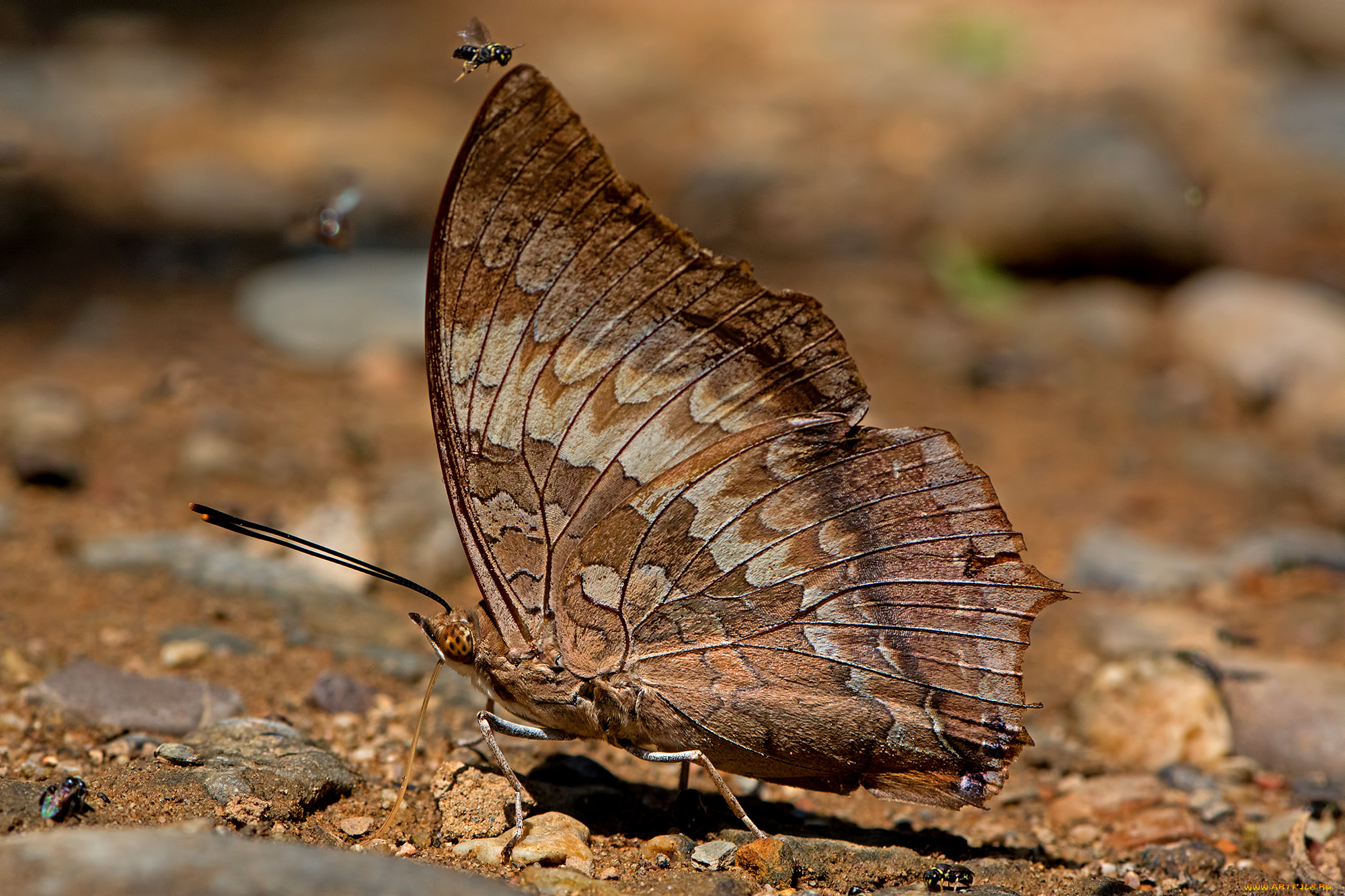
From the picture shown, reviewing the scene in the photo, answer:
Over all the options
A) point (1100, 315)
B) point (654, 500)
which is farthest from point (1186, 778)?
point (1100, 315)

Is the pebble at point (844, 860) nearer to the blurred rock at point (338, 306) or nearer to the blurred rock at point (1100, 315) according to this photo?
the blurred rock at point (338, 306)

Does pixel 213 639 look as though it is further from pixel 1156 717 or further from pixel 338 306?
pixel 1156 717

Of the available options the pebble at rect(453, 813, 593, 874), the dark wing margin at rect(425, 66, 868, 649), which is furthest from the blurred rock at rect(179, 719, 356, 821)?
the dark wing margin at rect(425, 66, 868, 649)

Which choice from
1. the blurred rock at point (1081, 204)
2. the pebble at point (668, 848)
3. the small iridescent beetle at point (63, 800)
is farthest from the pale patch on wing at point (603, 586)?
the blurred rock at point (1081, 204)

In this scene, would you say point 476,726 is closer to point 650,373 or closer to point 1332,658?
point 650,373

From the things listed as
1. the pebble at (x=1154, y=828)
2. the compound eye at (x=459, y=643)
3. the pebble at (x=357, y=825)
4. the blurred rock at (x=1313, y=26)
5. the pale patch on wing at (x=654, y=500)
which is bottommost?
the pebble at (x=357, y=825)

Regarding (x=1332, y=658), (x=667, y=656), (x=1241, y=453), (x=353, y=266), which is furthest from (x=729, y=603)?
(x=353, y=266)

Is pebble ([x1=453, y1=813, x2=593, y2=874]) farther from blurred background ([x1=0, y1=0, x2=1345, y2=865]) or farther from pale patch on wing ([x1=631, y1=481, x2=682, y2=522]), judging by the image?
blurred background ([x1=0, y1=0, x2=1345, y2=865])
